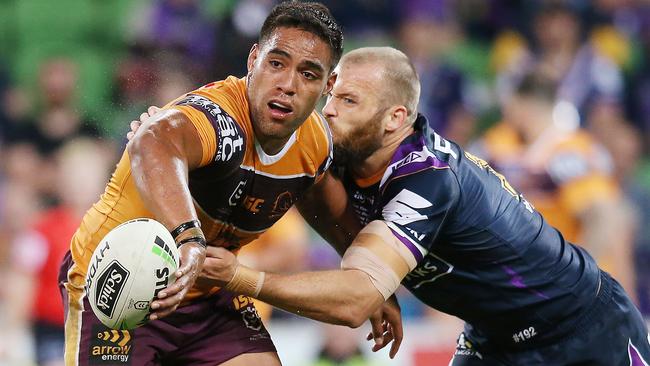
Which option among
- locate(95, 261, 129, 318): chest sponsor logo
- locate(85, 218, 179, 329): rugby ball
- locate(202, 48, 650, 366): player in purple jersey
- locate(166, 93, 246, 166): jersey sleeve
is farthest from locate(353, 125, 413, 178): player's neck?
locate(95, 261, 129, 318): chest sponsor logo

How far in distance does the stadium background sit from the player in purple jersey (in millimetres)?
3291

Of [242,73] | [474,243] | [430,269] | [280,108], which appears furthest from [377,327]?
[242,73]

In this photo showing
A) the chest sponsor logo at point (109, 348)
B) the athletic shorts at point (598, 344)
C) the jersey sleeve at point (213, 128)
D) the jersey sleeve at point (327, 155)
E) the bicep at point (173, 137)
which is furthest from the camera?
the athletic shorts at point (598, 344)

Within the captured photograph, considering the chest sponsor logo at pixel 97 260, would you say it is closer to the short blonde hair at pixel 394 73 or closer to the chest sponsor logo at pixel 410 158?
the chest sponsor logo at pixel 410 158

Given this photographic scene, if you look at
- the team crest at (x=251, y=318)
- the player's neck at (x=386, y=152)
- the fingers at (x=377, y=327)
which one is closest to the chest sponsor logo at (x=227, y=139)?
the player's neck at (x=386, y=152)

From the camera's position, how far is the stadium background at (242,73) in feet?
31.7

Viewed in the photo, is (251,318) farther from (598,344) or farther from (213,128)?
(598,344)

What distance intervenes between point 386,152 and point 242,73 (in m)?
6.19

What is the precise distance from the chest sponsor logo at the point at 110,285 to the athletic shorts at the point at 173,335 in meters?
1.07

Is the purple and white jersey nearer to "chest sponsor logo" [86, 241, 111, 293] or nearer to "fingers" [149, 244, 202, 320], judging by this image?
"fingers" [149, 244, 202, 320]

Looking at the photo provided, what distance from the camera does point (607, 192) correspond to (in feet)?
30.5

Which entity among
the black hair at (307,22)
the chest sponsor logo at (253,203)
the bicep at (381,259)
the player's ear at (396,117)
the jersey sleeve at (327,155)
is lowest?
the bicep at (381,259)

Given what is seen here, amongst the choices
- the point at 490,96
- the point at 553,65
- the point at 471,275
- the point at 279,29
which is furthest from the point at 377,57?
the point at 490,96

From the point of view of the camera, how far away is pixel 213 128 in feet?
15.2
